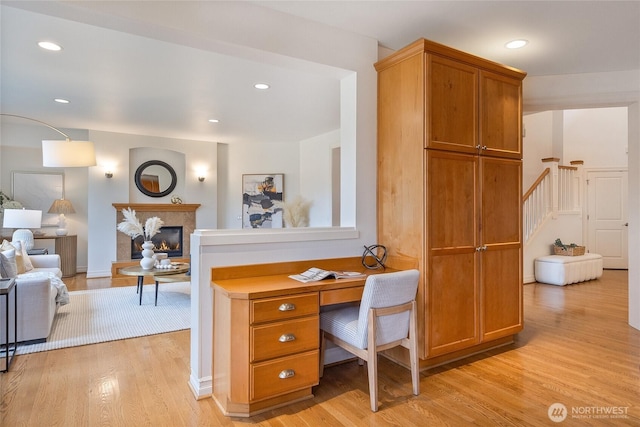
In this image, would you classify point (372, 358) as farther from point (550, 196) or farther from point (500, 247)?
point (550, 196)

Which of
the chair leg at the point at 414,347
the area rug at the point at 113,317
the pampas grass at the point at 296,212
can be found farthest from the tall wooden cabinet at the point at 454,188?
the pampas grass at the point at 296,212

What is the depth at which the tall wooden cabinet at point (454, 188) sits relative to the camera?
265 cm

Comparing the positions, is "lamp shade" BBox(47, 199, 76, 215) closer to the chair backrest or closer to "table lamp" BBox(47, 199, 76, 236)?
"table lamp" BBox(47, 199, 76, 236)

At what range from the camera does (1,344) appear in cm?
317

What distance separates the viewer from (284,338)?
2160 millimetres

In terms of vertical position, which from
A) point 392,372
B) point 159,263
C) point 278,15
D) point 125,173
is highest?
point 278,15

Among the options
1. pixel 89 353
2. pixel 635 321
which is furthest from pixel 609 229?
pixel 89 353

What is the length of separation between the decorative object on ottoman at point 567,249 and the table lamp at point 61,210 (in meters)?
8.64

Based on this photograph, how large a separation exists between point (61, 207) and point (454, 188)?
666 cm

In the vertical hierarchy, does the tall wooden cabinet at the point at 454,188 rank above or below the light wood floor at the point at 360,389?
above

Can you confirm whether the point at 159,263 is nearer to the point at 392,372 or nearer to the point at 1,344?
the point at 1,344

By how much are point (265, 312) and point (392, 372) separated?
49.2 inches

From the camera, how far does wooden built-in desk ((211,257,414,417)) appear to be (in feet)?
6.82

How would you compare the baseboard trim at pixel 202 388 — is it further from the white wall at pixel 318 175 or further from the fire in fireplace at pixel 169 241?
the fire in fireplace at pixel 169 241
